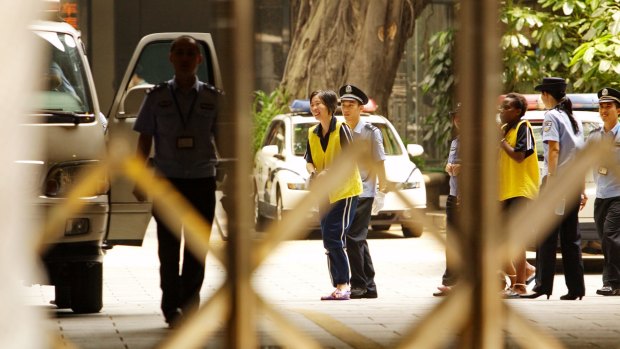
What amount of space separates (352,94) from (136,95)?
3.37 ft

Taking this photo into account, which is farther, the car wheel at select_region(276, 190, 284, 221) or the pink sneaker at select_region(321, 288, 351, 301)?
the pink sneaker at select_region(321, 288, 351, 301)

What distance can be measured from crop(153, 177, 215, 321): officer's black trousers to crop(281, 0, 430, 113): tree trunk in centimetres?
84

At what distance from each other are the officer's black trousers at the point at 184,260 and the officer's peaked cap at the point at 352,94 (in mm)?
868

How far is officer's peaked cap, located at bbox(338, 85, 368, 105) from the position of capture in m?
3.77

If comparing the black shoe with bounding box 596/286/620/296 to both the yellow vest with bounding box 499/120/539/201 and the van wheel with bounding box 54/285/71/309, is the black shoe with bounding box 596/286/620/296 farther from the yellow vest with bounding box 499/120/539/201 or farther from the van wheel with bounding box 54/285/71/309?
the van wheel with bounding box 54/285/71/309

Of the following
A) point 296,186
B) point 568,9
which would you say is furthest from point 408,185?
point 568,9

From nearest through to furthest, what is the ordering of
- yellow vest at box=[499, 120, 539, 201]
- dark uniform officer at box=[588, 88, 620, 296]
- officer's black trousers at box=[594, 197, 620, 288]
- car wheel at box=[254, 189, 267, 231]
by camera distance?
car wheel at box=[254, 189, 267, 231] → yellow vest at box=[499, 120, 539, 201] → dark uniform officer at box=[588, 88, 620, 296] → officer's black trousers at box=[594, 197, 620, 288]

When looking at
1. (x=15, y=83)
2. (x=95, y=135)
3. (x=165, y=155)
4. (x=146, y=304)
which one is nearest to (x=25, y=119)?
(x=15, y=83)

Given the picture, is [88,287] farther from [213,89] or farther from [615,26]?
[615,26]

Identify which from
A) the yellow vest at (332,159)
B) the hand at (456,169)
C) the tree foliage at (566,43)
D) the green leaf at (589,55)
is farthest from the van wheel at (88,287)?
the green leaf at (589,55)

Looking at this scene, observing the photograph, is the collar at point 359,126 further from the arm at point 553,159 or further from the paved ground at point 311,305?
the arm at point 553,159

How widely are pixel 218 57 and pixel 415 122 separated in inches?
50.7

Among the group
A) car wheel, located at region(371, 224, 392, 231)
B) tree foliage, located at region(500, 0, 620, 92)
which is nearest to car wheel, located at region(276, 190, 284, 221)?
car wheel, located at region(371, 224, 392, 231)

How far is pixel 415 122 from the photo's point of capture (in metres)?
4.08
